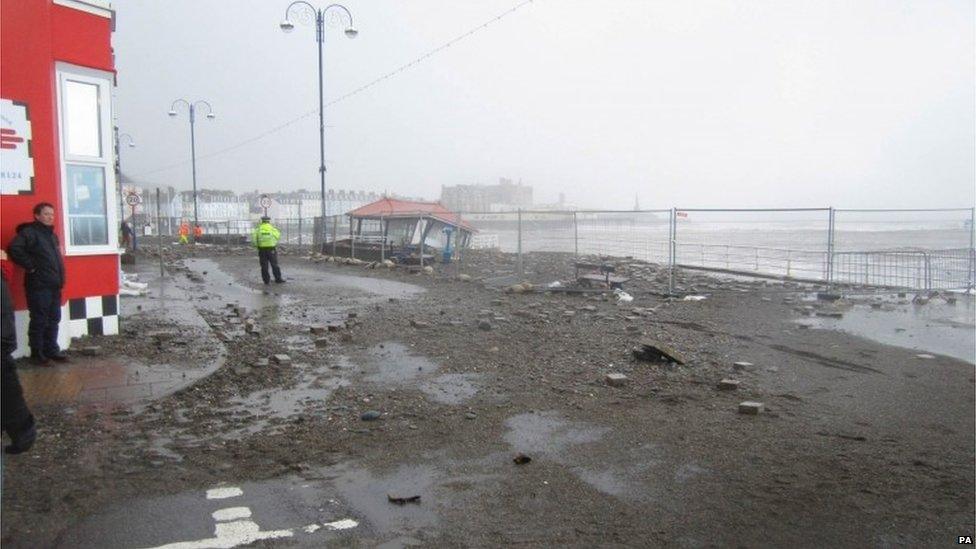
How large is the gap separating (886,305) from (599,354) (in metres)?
8.50

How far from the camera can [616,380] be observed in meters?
7.16

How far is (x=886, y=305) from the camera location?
13992 mm

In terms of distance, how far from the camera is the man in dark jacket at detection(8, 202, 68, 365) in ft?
23.0

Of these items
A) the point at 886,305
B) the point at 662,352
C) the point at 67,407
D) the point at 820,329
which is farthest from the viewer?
the point at 886,305

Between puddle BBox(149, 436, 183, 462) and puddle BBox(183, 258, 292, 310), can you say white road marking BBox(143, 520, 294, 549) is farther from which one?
puddle BBox(183, 258, 292, 310)

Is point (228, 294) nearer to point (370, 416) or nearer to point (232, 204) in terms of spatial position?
point (370, 416)

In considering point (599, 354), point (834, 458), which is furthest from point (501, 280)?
point (834, 458)

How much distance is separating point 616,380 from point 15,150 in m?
6.67

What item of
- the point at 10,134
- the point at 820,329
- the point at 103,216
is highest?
the point at 10,134

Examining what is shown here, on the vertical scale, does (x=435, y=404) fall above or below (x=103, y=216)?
below

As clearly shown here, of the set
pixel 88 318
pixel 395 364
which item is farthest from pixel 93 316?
pixel 395 364

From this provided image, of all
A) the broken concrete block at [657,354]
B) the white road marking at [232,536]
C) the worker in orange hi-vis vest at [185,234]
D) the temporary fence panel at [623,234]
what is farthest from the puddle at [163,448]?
the worker in orange hi-vis vest at [185,234]

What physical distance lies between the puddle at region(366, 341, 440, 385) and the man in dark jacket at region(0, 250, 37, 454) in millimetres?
3456

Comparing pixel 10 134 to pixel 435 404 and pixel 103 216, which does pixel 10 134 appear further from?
pixel 435 404
